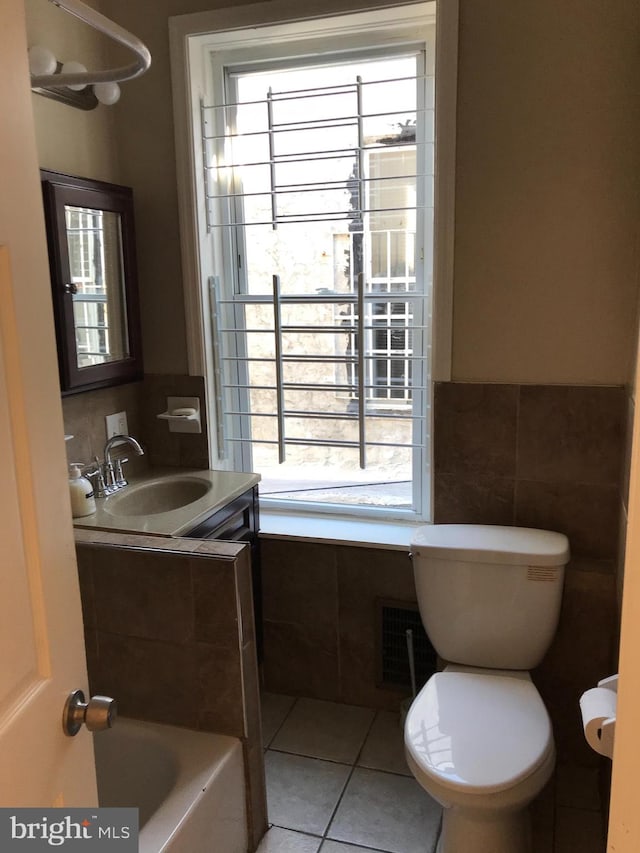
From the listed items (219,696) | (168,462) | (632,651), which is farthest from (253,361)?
(632,651)

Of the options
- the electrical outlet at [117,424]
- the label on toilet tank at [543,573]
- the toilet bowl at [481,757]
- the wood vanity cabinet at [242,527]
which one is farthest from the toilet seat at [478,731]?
the electrical outlet at [117,424]

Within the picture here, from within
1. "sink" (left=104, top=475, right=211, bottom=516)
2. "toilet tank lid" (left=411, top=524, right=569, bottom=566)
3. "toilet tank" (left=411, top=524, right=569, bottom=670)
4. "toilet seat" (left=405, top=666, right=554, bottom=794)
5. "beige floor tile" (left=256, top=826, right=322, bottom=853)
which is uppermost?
"sink" (left=104, top=475, right=211, bottom=516)

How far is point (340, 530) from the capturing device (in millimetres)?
2412

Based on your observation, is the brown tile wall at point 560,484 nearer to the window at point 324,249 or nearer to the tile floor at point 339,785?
the window at point 324,249

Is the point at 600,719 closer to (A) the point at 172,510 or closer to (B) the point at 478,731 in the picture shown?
(B) the point at 478,731

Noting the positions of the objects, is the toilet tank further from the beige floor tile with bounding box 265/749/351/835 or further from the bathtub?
the bathtub

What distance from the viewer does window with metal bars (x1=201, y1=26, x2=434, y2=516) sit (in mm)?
2336

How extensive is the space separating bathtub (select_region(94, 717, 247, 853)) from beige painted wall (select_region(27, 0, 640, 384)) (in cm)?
129

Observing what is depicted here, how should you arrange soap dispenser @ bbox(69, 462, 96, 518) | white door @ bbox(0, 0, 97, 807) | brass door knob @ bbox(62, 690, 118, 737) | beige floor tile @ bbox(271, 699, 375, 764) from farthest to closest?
1. beige floor tile @ bbox(271, 699, 375, 764)
2. soap dispenser @ bbox(69, 462, 96, 518)
3. brass door knob @ bbox(62, 690, 118, 737)
4. white door @ bbox(0, 0, 97, 807)

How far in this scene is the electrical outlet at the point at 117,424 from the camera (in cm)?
242

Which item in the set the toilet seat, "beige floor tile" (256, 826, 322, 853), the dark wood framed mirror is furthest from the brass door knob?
the dark wood framed mirror

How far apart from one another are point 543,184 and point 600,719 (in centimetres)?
152

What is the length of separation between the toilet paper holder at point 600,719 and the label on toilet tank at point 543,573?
806 mm

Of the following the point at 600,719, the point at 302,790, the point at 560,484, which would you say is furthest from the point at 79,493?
the point at 600,719
